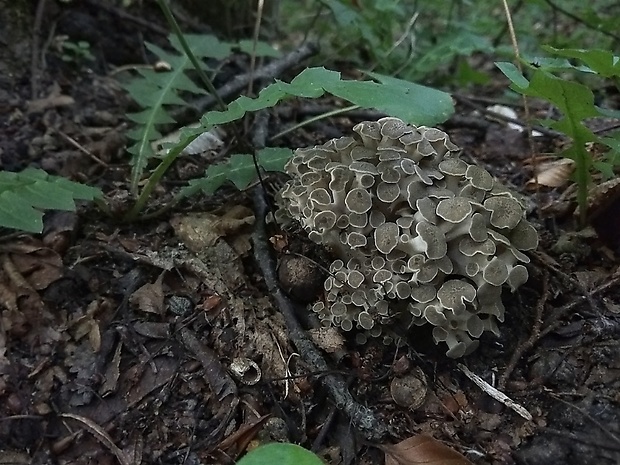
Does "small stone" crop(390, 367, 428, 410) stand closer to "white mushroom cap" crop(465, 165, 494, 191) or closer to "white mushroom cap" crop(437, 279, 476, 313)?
"white mushroom cap" crop(437, 279, 476, 313)

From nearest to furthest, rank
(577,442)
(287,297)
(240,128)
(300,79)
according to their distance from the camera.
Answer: (577,442) < (300,79) < (287,297) < (240,128)

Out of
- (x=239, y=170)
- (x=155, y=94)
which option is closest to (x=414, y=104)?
(x=239, y=170)

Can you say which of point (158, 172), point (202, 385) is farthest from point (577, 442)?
point (158, 172)

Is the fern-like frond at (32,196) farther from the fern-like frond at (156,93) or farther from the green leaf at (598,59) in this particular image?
the green leaf at (598,59)

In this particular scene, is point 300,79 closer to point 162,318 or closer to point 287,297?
point 287,297

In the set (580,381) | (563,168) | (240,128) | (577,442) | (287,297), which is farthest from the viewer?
(240,128)

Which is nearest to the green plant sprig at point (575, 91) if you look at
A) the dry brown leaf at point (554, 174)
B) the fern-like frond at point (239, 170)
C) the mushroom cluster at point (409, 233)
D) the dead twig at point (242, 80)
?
the mushroom cluster at point (409, 233)
